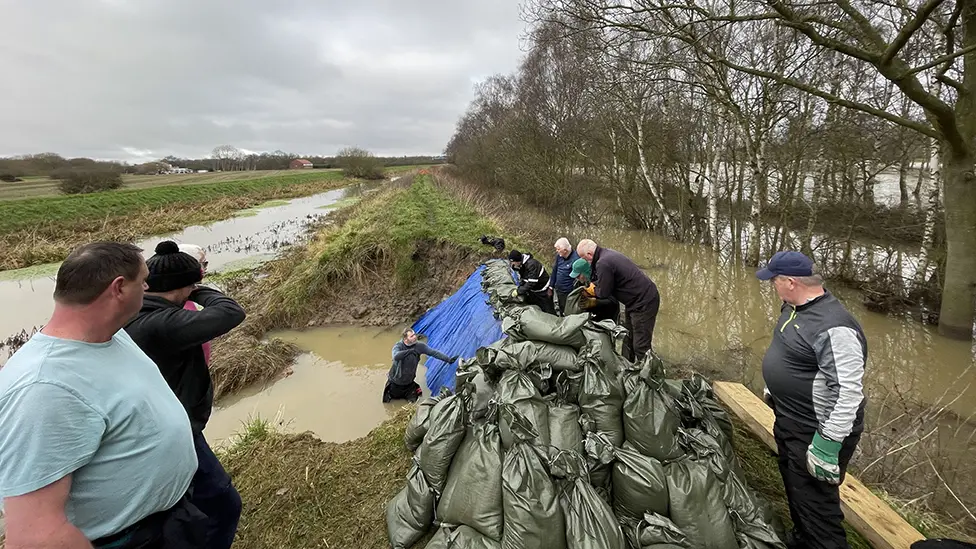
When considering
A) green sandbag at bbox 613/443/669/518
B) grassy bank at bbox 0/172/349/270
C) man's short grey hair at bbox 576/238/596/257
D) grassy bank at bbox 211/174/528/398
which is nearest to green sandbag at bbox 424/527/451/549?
green sandbag at bbox 613/443/669/518

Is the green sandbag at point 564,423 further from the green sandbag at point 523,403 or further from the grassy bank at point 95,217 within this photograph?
the grassy bank at point 95,217

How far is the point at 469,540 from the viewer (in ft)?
6.90

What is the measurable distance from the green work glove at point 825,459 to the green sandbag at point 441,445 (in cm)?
184

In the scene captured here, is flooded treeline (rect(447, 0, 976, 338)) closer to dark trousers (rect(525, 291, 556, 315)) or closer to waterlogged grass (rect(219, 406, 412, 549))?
dark trousers (rect(525, 291, 556, 315))

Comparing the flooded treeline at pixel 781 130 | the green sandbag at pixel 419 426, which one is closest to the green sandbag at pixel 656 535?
the green sandbag at pixel 419 426

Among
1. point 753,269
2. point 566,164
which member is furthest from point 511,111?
point 753,269

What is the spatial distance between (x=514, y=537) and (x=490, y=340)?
8.70 feet

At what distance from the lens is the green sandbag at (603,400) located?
2.43 metres

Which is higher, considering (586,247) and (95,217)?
(586,247)

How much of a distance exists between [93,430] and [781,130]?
1133cm

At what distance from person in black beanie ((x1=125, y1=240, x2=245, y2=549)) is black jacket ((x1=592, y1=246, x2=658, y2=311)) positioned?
11.1 ft

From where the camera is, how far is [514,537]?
6.56 ft

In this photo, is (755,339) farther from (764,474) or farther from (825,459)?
(825,459)

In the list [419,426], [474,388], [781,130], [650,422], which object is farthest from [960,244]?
[419,426]
